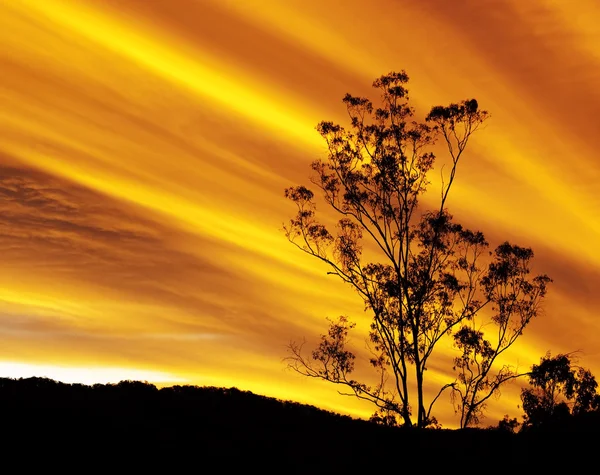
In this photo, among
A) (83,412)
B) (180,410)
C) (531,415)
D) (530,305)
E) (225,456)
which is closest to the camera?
(225,456)

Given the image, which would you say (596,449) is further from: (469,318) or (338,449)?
(469,318)

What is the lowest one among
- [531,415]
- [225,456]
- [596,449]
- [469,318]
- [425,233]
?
[225,456]

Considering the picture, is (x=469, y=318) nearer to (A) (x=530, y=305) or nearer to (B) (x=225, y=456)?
(A) (x=530, y=305)

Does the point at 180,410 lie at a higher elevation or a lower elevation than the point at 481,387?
lower

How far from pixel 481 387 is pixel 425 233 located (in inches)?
416

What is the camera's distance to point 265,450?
23.3m

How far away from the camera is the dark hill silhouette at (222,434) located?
21422 mm

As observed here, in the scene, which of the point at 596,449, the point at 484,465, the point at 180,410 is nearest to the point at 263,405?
A: the point at 180,410

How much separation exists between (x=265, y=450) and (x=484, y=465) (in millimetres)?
6667

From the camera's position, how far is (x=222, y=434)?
2412cm

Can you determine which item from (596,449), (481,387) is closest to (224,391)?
(596,449)

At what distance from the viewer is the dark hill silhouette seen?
21422 mm

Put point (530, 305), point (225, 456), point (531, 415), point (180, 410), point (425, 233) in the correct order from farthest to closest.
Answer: point (531, 415), point (530, 305), point (425, 233), point (180, 410), point (225, 456)

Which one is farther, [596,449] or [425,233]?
[425,233]
